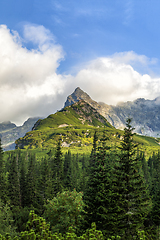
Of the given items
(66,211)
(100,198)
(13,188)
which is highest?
(100,198)

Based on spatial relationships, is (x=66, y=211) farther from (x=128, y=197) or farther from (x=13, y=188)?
(x=13, y=188)

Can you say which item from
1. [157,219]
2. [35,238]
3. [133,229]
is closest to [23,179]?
[157,219]

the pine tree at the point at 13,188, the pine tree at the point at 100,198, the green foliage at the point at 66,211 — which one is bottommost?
the pine tree at the point at 13,188

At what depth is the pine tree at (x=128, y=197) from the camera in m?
24.4

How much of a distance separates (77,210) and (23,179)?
164 feet

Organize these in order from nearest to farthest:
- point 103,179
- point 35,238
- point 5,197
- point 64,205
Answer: point 35,238
point 103,179
point 64,205
point 5,197

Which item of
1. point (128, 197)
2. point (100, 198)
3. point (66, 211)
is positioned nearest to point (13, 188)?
point (66, 211)

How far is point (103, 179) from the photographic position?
2639 centimetres

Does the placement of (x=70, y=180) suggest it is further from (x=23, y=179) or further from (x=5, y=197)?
(x=5, y=197)

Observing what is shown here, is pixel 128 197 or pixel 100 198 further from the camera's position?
pixel 128 197

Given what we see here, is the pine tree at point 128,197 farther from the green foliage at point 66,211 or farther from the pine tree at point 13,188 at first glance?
the pine tree at point 13,188

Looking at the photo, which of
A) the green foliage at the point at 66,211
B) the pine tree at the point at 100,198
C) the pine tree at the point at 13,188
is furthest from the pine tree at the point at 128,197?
the pine tree at the point at 13,188

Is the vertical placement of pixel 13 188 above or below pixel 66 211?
below

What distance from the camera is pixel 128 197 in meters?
25.7
